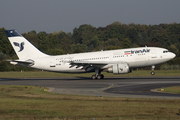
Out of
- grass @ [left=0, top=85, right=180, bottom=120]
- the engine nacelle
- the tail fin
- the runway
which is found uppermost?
the tail fin

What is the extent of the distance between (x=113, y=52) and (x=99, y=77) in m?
4.76

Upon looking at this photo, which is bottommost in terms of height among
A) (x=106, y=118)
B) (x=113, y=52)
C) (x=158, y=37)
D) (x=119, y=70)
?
(x=106, y=118)

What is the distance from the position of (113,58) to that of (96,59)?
2870mm

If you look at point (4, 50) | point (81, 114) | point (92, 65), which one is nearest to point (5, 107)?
point (81, 114)

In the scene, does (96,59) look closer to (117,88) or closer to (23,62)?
(23,62)

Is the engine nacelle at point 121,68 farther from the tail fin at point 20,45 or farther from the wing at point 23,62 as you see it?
the tail fin at point 20,45

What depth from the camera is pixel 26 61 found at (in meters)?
44.8

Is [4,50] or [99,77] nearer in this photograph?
[99,77]

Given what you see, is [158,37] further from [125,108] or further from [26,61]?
[125,108]

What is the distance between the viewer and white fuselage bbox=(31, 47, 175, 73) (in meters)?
42.5

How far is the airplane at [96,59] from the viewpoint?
42438 millimetres

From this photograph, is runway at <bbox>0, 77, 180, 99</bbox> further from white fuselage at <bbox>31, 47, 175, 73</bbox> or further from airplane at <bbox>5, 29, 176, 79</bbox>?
white fuselage at <bbox>31, 47, 175, 73</bbox>

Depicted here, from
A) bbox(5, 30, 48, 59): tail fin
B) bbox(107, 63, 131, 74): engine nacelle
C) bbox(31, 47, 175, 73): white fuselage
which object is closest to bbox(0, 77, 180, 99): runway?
bbox(107, 63, 131, 74): engine nacelle

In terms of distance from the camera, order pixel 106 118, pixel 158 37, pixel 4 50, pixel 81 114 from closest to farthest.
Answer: pixel 106 118, pixel 81 114, pixel 4 50, pixel 158 37
